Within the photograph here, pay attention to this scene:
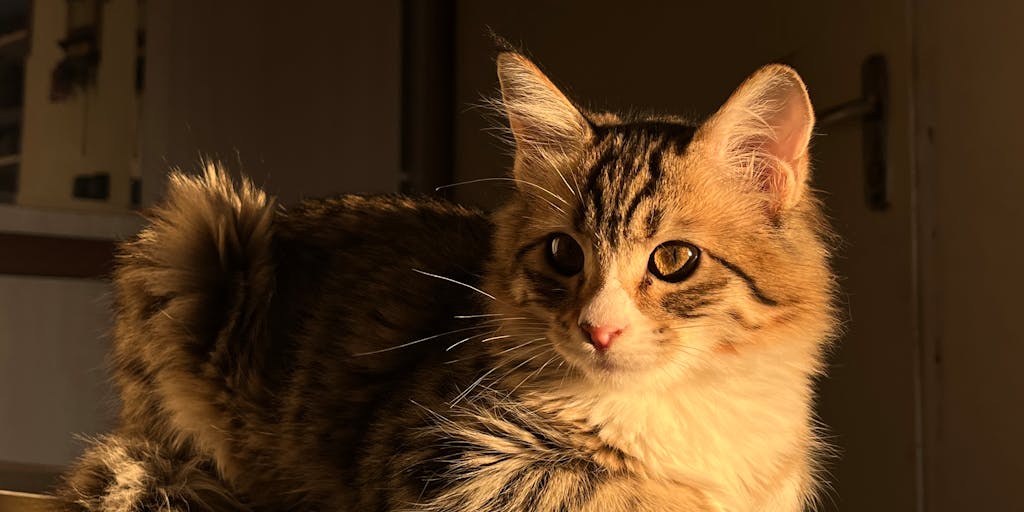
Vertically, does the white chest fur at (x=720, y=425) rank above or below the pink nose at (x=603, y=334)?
below

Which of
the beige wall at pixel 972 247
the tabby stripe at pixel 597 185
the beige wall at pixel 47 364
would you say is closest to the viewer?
the tabby stripe at pixel 597 185

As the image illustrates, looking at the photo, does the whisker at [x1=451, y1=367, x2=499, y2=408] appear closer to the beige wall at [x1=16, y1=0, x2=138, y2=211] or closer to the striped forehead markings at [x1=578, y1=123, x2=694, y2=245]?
the striped forehead markings at [x1=578, y1=123, x2=694, y2=245]

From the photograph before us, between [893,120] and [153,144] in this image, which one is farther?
[153,144]

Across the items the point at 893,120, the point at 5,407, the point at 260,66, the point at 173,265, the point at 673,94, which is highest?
the point at 260,66

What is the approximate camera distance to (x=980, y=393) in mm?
1556

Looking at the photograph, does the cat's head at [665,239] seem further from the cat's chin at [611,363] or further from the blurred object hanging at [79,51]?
the blurred object hanging at [79,51]

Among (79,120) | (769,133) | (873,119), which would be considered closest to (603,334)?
(769,133)

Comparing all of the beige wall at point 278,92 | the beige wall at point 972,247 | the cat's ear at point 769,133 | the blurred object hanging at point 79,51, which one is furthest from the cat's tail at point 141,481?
the blurred object hanging at point 79,51

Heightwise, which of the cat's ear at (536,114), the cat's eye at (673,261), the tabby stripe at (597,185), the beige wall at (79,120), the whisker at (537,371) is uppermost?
the beige wall at (79,120)

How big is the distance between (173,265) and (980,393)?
127cm

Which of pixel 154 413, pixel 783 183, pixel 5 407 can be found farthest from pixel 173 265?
pixel 5 407

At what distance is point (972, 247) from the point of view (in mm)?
1572

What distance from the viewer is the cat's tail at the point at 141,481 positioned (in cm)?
113

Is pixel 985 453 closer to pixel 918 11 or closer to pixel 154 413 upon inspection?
pixel 918 11
